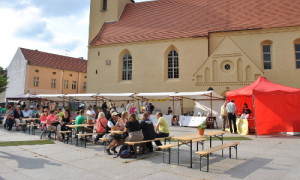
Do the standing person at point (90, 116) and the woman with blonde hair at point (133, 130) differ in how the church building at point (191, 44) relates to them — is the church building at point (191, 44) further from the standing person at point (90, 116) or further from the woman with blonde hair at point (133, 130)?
the woman with blonde hair at point (133, 130)

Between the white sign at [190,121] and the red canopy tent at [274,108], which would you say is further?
the white sign at [190,121]

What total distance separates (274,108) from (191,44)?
13.0m

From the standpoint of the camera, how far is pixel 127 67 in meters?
26.7

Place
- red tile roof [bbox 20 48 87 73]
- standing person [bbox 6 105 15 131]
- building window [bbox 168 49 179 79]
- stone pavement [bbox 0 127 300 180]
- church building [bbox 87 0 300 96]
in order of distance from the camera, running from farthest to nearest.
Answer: red tile roof [bbox 20 48 87 73]
building window [bbox 168 49 179 79]
church building [bbox 87 0 300 96]
standing person [bbox 6 105 15 131]
stone pavement [bbox 0 127 300 180]

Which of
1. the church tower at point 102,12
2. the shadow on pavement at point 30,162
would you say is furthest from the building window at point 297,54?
the shadow on pavement at point 30,162

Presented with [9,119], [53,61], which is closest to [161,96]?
[9,119]

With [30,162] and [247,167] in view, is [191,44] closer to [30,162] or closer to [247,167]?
[247,167]

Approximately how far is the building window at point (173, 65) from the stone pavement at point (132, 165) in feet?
55.1

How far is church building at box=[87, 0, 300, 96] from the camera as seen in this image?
20688 mm

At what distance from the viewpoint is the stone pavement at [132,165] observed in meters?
5.17

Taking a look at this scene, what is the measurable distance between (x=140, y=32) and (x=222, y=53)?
397 inches

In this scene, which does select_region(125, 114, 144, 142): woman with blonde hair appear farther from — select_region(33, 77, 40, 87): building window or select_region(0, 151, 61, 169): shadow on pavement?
select_region(33, 77, 40, 87): building window

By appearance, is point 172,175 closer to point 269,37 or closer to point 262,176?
point 262,176

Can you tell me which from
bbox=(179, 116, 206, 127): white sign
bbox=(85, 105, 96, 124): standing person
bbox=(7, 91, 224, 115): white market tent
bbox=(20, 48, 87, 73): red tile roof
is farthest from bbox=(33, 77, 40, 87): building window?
bbox=(85, 105, 96, 124): standing person
